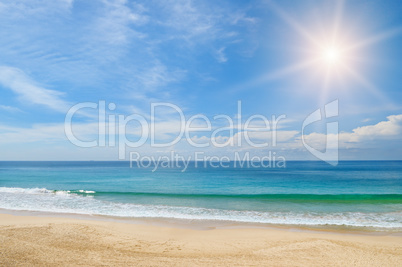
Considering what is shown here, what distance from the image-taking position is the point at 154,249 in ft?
25.9

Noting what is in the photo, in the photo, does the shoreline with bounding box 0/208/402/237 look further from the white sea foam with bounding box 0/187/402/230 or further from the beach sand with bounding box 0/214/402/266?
the white sea foam with bounding box 0/187/402/230

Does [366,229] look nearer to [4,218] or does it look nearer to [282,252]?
[282,252]

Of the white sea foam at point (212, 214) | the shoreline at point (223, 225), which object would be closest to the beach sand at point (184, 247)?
the shoreline at point (223, 225)

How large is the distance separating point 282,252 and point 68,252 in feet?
22.1

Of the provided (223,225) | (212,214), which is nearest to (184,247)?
(223,225)

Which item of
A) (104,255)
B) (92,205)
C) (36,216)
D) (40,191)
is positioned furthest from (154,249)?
(40,191)

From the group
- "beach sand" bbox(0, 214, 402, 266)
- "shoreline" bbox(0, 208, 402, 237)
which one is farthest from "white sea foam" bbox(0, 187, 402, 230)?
"beach sand" bbox(0, 214, 402, 266)

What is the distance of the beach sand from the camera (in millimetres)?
6697

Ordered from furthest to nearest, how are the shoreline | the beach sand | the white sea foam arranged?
Result: 1. the white sea foam
2. the shoreline
3. the beach sand

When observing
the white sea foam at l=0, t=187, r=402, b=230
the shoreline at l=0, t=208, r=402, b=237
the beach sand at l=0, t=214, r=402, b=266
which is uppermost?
the beach sand at l=0, t=214, r=402, b=266

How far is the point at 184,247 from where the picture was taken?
8227mm

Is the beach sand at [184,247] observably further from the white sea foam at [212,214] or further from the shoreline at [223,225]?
Result: the white sea foam at [212,214]

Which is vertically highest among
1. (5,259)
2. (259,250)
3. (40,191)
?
(5,259)

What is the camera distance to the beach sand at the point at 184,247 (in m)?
6.70
